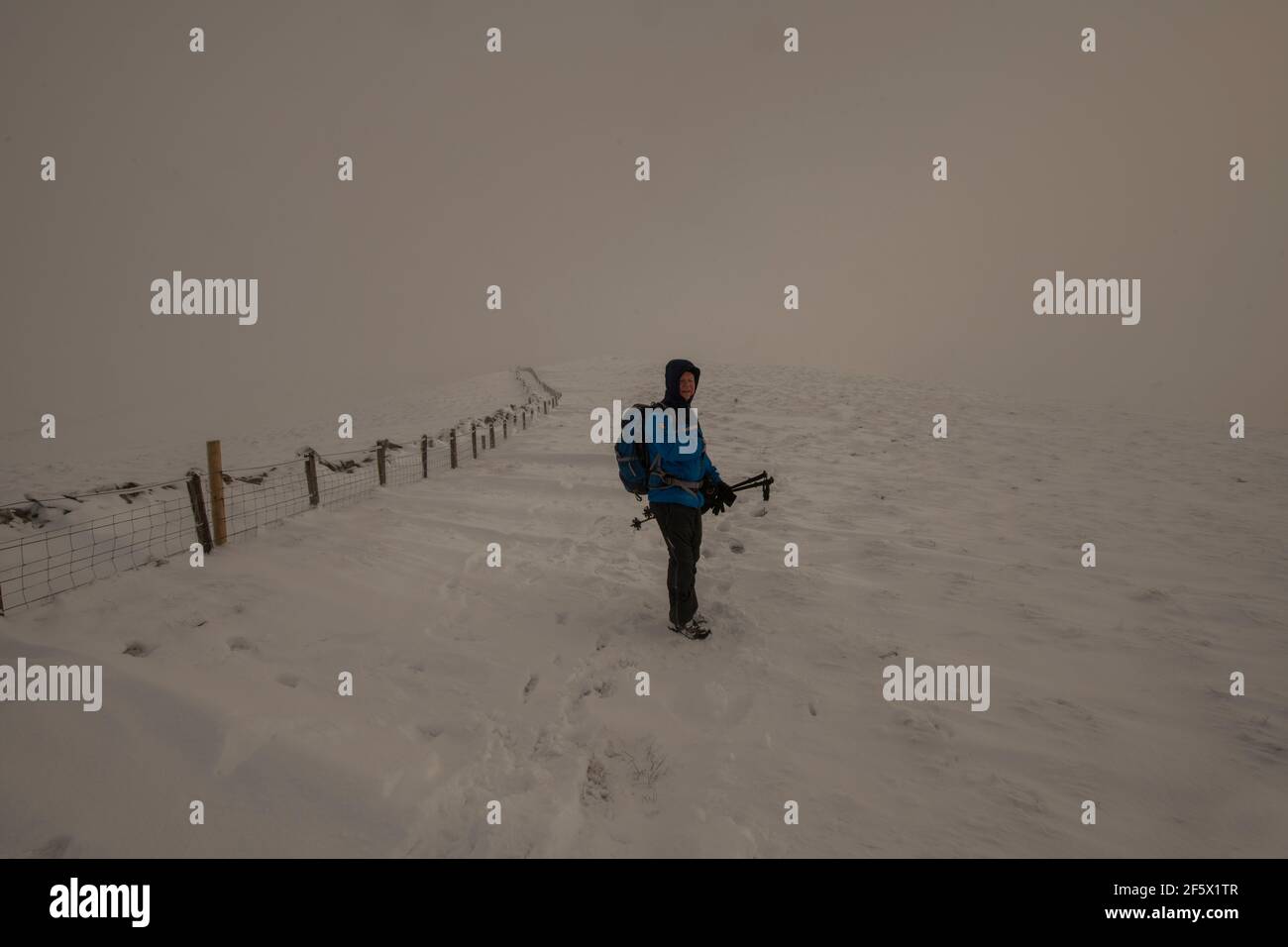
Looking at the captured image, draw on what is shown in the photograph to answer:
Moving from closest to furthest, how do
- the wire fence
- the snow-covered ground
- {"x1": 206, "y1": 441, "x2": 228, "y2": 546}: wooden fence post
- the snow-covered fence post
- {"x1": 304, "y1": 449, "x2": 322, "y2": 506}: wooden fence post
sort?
1. the snow-covered ground
2. the wire fence
3. the snow-covered fence post
4. {"x1": 206, "y1": 441, "x2": 228, "y2": 546}: wooden fence post
5. {"x1": 304, "y1": 449, "x2": 322, "y2": 506}: wooden fence post

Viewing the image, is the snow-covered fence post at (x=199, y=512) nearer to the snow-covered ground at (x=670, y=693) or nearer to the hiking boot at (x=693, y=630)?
the snow-covered ground at (x=670, y=693)

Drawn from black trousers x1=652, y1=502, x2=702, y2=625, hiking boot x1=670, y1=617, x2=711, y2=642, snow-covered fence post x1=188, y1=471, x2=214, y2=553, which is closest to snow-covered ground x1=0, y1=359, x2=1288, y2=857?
hiking boot x1=670, y1=617, x2=711, y2=642

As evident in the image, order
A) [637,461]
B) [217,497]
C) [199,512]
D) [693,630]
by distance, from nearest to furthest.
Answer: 1. [637,461]
2. [693,630]
3. [199,512]
4. [217,497]

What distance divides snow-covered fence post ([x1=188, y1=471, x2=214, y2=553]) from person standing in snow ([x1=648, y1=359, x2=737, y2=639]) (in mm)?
4764

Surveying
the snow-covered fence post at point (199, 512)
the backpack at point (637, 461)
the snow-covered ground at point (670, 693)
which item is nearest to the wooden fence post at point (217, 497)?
the snow-covered fence post at point (199, 512)

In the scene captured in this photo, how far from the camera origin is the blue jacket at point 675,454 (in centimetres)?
395

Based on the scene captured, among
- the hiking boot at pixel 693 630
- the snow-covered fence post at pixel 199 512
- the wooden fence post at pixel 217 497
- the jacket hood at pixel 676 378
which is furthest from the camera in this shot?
the wooden fence post at pixel 217 497

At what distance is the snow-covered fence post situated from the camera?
5125 mm

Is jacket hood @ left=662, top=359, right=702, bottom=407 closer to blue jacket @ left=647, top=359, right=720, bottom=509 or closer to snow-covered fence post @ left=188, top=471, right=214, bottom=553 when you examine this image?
blue jacket @ left=647, top=359, right=720, bottom=509

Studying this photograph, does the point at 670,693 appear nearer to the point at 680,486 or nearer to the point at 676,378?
the point at 680,486

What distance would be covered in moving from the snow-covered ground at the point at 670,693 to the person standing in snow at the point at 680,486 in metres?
0.53

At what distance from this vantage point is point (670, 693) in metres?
3.51

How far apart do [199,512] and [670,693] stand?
5.22 metres

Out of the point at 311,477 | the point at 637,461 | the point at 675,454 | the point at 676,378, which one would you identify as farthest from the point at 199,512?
the point at 676,378
